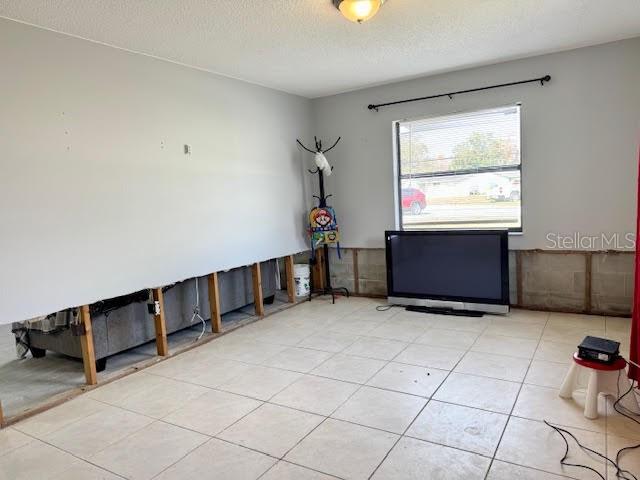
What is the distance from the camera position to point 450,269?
15.2ft

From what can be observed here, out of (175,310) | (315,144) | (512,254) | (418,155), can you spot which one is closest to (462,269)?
(512,254)

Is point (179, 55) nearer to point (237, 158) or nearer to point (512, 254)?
point (237, 158)

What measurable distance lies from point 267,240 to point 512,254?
8.59ft

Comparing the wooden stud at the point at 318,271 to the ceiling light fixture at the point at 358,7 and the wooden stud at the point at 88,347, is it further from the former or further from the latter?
the ceiling light fixture at the point at 358,7

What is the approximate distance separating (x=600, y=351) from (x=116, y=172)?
3448mm

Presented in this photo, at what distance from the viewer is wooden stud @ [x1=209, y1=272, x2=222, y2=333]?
425cm

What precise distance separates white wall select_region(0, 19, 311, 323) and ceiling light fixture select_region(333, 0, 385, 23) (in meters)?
1.81

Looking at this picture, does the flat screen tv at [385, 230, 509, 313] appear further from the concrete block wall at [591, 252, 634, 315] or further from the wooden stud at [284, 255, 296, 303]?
the wooden stud at [284, 255, 296, 303]

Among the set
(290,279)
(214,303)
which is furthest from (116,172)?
(290,279)

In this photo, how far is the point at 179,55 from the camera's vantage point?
12.2ft

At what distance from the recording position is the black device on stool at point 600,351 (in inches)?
96.6

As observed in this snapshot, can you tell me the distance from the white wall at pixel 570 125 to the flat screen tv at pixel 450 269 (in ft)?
1.37

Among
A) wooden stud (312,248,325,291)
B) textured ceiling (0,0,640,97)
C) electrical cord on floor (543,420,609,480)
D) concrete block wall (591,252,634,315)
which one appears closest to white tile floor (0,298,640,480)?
electrical cord on floor (543,420,609,480)

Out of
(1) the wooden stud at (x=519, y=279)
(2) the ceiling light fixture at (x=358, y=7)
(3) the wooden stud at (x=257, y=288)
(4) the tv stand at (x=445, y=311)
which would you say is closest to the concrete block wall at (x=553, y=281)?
(1) the wooden stud at (x=519, y=279)
